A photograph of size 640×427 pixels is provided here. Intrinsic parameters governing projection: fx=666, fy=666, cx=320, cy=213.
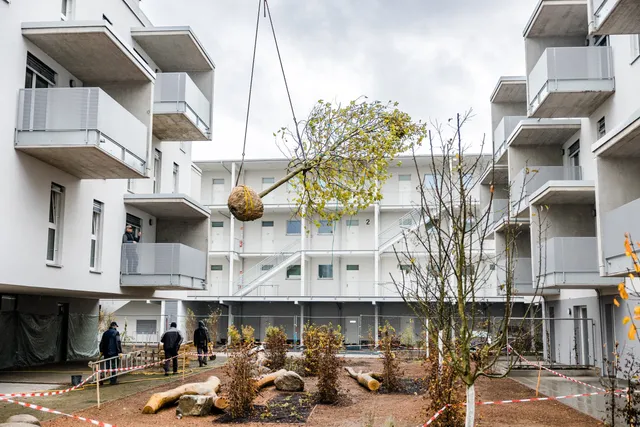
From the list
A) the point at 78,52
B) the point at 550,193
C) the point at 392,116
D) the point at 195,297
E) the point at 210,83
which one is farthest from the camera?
the point at 195,297

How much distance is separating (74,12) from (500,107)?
20.5m

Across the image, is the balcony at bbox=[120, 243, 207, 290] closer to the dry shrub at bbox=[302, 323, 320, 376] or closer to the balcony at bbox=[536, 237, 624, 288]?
the dry shrub at bbox=[302, 323, 320, 376]

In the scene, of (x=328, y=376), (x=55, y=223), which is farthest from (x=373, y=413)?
(x=55, y=223)

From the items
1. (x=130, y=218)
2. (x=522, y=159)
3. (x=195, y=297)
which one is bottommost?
(x=195, y=297)

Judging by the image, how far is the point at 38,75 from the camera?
57.6 ft

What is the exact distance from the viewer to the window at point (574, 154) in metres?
25.2

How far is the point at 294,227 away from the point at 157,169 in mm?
19811

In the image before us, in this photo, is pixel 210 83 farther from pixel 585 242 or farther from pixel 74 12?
pixel 585 242

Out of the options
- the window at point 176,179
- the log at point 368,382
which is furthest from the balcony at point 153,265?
the log at point 368,382

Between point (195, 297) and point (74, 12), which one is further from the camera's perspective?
point (195, 297)

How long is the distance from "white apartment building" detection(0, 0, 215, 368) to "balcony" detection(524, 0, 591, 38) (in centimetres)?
1204

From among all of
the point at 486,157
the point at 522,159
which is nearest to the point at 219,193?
A: the point at 486,157

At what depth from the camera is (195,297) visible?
138 ft

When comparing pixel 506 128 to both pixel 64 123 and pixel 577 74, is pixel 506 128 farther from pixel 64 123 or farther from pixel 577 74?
pixel 64 123
